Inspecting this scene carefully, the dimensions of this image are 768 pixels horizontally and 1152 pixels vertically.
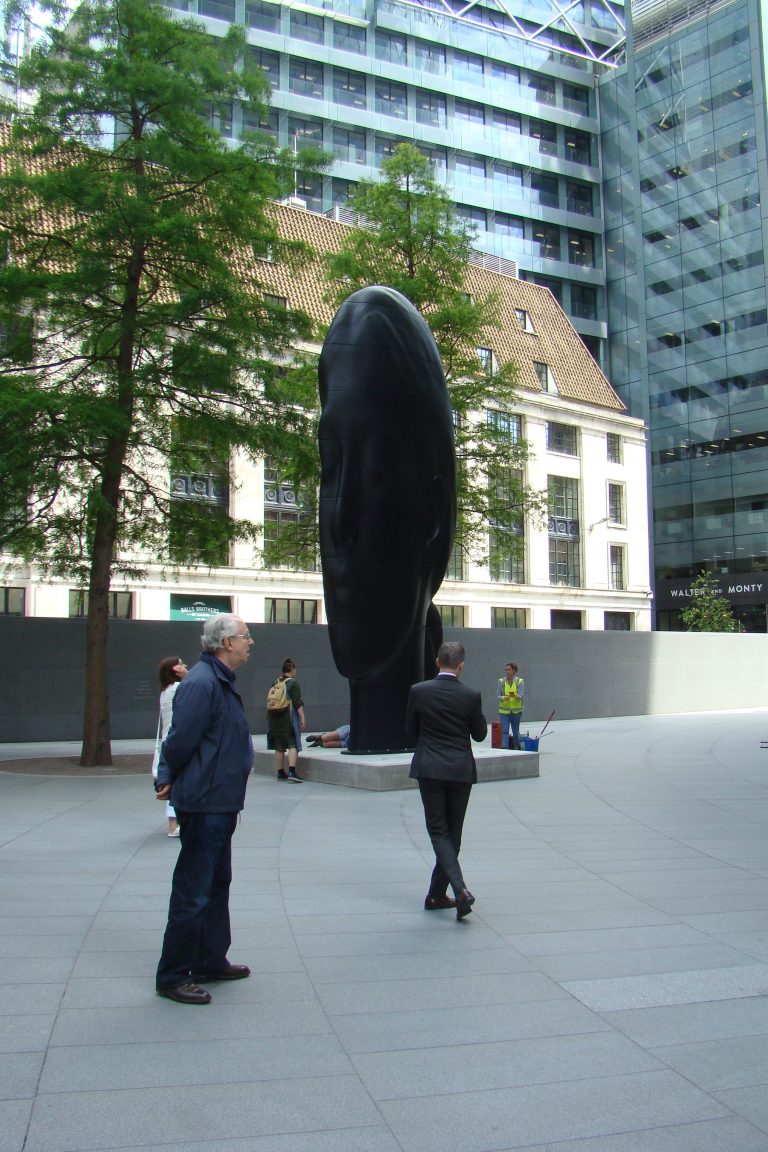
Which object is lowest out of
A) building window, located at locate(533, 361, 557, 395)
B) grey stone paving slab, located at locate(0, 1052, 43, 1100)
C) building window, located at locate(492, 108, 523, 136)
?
grey stone paving slab, located at locate(0, 1052, 43, 1100)

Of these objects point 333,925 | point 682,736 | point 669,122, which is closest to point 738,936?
point 333,925

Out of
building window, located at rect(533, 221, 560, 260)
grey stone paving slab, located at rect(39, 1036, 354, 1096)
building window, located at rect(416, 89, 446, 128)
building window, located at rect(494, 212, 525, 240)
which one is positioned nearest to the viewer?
grey stone paving slab, located at rect(39, 1036, 354, 1096)

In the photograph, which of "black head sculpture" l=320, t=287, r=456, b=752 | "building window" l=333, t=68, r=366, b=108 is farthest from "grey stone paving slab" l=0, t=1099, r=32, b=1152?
"building window" l=333, t=68, r=366, b=108

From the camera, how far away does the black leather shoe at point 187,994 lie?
4.90 metres

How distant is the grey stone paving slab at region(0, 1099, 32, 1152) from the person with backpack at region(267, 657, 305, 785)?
405 inches

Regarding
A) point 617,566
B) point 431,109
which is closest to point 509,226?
point 431,109

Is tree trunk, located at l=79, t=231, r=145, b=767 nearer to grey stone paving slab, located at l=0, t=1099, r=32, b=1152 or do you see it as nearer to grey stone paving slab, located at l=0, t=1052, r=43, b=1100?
grey stone paving slab, located at l=0, t=1052, r=43, b=1100

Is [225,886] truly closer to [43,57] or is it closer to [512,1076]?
[512,1076]

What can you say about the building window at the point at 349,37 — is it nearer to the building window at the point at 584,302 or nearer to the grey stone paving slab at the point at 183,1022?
the building window at the point at 584,302

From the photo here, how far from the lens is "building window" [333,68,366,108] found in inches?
Result: 2131

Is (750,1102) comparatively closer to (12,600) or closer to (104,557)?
(104,557)

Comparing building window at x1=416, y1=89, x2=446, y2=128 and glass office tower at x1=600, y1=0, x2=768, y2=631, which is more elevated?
building window at x1=416, y1=89, x2=446, y2=128

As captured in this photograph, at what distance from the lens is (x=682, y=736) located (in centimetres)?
2288

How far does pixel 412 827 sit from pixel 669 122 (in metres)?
57.3
